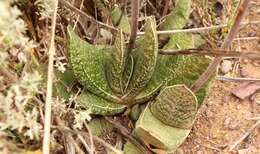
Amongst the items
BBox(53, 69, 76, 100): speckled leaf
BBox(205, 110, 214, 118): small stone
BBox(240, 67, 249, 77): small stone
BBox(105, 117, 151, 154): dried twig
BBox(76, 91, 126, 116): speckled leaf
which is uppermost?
BBox(53, 69, 76, 100): speckled leaf

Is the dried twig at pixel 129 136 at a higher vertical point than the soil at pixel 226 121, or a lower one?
higher

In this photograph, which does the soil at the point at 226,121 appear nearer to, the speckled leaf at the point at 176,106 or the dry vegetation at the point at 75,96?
the dry vegetation at the point at 75,96

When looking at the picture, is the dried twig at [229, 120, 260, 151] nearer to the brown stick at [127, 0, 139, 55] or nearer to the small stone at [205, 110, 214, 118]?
the small stone at [205, 110, 214, 118]

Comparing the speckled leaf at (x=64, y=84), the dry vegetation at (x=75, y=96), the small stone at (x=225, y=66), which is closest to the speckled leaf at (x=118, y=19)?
the dry vegetation at (x=75, y=96)

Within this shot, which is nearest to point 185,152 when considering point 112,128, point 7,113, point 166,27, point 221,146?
→ point 221,146

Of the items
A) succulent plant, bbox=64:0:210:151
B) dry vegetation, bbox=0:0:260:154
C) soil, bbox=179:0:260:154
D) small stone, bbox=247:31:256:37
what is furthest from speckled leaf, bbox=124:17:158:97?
small stone, bbox=247:31:256:37
